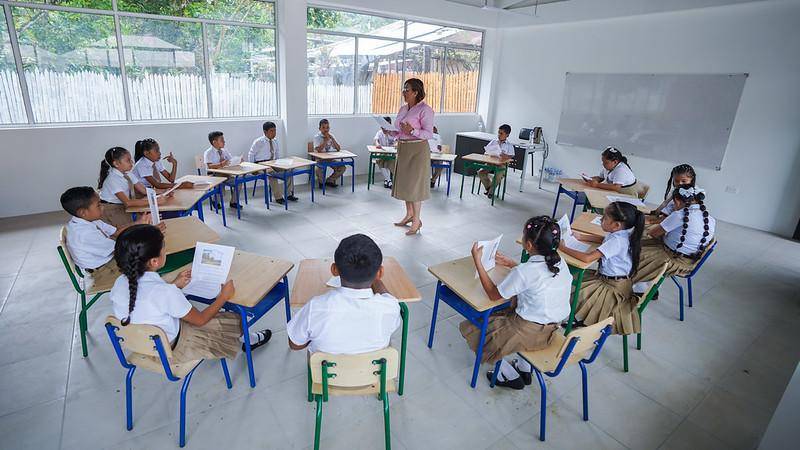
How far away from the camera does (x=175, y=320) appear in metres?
2.01

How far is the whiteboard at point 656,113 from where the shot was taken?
19.8ft

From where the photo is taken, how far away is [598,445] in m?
2.19

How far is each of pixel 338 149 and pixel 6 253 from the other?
417 cm

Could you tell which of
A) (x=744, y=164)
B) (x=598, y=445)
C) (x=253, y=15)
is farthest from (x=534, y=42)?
(x=598, y=445)

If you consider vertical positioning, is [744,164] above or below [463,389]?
above

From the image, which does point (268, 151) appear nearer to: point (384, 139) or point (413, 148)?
point (384, 139)

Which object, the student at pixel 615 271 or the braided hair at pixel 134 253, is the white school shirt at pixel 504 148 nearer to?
the student at pixel 615 271

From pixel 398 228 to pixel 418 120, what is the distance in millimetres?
1400

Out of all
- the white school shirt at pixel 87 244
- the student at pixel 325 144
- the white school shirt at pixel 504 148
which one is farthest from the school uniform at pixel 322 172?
the white school shirt at pixel 87 244

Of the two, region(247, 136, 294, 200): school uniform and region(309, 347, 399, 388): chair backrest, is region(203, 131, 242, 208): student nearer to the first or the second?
region(247, 136, 294, 200): school uniform

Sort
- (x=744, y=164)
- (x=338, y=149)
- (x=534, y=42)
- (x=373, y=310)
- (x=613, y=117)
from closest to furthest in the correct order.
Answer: (x=373, y=310) → (x=744, y=164) → (x=338, y=149) → (x=613, y=117) → (x=534, y=42)

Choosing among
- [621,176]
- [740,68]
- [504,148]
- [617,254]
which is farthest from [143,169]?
[740,68]

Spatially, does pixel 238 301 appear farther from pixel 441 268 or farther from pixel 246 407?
pixel 441 268

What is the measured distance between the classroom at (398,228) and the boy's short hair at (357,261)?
0.01 metres
